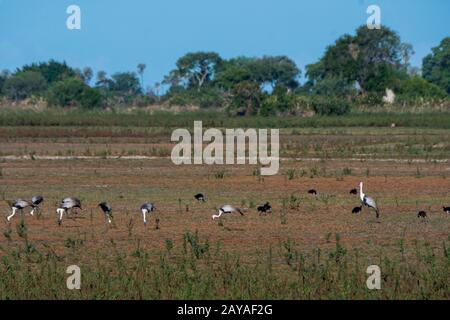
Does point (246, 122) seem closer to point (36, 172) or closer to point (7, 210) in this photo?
point (36, 172)

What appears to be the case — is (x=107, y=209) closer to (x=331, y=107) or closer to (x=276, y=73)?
(x=331, y=107)

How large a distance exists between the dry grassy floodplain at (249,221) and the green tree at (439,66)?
64.2m

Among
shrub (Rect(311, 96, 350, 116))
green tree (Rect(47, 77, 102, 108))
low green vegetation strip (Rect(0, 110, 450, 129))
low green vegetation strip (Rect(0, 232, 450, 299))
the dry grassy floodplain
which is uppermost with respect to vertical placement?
green tree (Rect(47, 77, 102, 108))

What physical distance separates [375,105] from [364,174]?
42351 mm

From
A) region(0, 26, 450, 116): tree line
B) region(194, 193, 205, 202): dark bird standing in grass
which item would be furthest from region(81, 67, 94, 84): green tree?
region(194, 193, 205, 202): dark bird standing in grass

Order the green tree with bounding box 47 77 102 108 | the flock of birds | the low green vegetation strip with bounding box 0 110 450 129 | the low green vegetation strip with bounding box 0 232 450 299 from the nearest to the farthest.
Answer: the low green vegetation strip with bounding box 0 232 450 299, the flock of birds, the low green vegetation strip with bounding box 0 110 450 129, the green tree with bounding box 47 77 102 108

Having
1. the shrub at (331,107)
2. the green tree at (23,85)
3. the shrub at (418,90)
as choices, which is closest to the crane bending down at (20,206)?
the shrub at (331,107)

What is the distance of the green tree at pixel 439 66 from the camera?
10175 cm

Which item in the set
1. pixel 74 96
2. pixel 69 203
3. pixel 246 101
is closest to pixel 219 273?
pixel 69 203

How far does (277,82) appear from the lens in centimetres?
11281

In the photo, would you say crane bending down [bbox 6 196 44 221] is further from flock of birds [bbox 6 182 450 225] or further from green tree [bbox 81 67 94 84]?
green tree [bbox 81 67 94 84]

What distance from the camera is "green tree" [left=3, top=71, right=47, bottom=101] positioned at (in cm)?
10844
